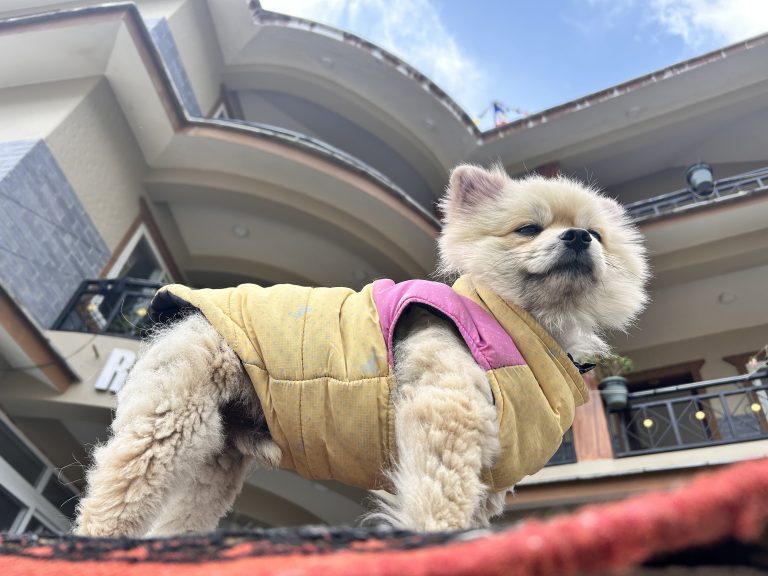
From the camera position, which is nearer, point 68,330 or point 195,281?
point 68,330

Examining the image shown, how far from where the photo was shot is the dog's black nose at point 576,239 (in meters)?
2.40

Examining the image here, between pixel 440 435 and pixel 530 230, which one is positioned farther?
pixel 530 230

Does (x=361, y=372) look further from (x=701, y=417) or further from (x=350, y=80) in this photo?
(x=350, y=80)

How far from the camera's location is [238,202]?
25.3 feet

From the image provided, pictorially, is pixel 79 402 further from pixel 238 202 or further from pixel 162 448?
pixel 162 448

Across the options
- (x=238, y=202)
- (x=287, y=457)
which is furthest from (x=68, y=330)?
Answer: (x=287, y=457)

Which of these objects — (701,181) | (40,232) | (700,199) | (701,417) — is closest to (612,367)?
(701,417)

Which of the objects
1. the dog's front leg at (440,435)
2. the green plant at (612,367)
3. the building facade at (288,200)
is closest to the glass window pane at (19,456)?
the building facade at (288,200)

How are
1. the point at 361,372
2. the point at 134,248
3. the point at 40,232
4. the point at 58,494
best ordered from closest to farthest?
the point at 361,372 → the point at 58,494 → the point at 40,232 → the point at 134,248

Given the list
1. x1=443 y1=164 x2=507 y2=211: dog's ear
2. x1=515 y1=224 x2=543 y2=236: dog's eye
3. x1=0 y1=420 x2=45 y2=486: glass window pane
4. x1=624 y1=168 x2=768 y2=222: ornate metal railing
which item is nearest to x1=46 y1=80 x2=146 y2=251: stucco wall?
x1=0 y1=420 x2=45 y2=486: glass window pane

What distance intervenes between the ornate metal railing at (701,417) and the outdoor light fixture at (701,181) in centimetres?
261

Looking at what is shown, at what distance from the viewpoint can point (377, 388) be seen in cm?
208

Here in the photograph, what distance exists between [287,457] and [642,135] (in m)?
8.53

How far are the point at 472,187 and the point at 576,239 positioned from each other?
0.67 meters
